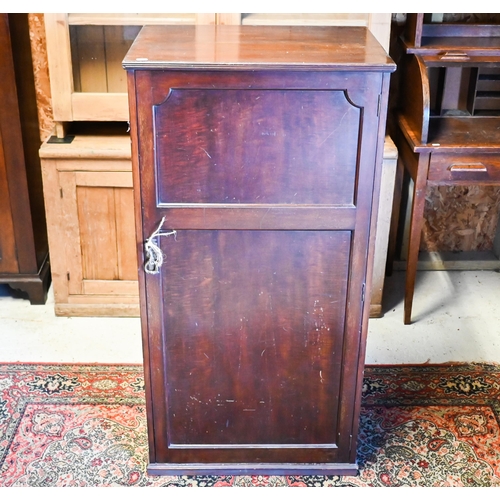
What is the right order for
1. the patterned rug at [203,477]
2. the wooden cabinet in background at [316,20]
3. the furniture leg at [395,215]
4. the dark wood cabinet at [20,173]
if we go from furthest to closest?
the furniture leg at [395,215] → the dark wood cabinet at [20,173] → the wooden cabinet in background at [316,20] → the patterned rug at [203,477]

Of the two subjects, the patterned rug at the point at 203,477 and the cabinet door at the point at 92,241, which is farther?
the cabinet door at the point at 92,241

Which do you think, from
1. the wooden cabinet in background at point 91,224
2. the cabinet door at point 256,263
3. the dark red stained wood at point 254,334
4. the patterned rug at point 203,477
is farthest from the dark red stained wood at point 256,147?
the wooden cabinet in background at point 91,224

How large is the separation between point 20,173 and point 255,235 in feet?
4.60

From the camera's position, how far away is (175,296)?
2.01m

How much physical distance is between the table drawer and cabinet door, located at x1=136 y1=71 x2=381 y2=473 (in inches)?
36.4

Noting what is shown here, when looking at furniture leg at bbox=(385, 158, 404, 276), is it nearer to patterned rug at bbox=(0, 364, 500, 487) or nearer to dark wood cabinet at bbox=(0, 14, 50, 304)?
patterned rug at bbox=(0, 364, 500, 487)

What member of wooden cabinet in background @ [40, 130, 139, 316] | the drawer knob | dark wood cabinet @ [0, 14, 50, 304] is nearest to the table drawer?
the drawer knob

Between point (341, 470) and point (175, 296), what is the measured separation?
2.56ft

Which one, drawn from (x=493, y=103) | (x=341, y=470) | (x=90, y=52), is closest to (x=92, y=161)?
(x=90, y=52)

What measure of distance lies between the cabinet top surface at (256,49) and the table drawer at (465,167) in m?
0.73

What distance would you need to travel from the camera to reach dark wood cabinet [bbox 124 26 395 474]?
69.7 inches

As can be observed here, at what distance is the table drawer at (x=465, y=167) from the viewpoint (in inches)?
108

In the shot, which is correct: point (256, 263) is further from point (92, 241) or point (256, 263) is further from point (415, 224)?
point (92, 241)

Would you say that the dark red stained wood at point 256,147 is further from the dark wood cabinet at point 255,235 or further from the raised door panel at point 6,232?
the raised door panel at point 6,232
